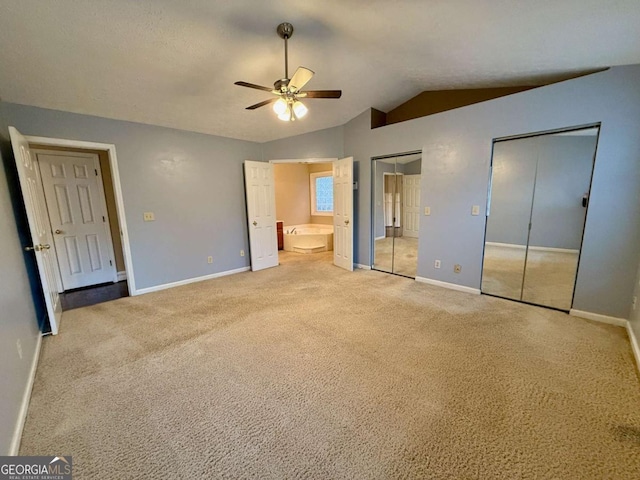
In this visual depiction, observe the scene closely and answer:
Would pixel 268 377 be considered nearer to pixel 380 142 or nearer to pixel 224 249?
pixel 224 249

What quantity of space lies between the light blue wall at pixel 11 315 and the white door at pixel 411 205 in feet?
14.3

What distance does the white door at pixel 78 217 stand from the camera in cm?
379

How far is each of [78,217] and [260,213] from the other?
2825 millimetres

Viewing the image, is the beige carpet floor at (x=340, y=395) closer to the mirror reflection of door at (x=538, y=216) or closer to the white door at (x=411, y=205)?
the mirror reflection of door at (x=538, y=216)

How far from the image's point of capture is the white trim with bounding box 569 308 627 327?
8.43 ft

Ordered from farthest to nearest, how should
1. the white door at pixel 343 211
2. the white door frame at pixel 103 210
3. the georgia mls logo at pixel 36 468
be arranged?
1. the white door at pixel 343 211
2. the white door frame at pixel 103 210
3. the georgia mls logo at pixel 36 468

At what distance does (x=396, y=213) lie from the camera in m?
4.39

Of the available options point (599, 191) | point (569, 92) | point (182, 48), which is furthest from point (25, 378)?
point (569, 92)

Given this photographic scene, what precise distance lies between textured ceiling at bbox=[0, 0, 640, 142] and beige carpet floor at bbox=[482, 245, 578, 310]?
6.49 ft

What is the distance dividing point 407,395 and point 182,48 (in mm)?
3455

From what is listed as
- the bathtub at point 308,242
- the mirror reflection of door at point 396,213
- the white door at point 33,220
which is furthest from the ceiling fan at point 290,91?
the bathtub at point 308,242

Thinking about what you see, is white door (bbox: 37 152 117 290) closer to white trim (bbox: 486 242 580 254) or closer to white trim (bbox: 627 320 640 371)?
white trim (bbox: 486 242 580 254)

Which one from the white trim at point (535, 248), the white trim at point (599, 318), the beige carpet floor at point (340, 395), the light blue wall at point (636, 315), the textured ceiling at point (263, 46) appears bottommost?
the beige carpet floor at point (340, 395)

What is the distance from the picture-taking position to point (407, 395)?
1731 millimetres
